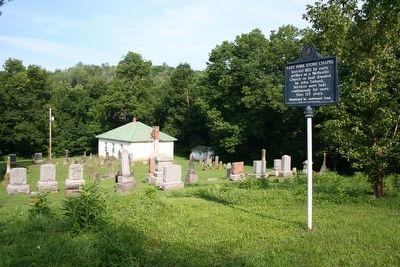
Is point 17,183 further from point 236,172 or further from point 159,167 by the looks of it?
point 236,172

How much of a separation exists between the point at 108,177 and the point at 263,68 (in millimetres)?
21890

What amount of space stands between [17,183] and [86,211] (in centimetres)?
1221

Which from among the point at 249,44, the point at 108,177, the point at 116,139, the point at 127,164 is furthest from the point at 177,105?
the point at 127,164

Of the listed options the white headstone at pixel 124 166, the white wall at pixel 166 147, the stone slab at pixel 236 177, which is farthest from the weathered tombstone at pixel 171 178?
the white wall at pixel 166 147

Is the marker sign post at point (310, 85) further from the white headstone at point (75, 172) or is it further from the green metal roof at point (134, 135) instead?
the green metal roof at point (134, 135)

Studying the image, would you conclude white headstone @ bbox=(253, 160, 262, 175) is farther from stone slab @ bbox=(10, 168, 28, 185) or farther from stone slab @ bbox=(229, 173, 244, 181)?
stone slab @ bbox=(10, 168, 28, 185)

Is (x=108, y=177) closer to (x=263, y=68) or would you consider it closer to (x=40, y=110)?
(x=263, y=68)

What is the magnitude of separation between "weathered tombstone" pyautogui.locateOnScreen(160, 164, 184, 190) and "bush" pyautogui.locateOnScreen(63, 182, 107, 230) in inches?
423

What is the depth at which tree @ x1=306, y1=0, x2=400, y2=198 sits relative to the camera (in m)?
10.6

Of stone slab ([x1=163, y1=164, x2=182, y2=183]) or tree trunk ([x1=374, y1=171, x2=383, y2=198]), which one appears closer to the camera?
tree trunk ([x1=374, y1=171, x2=383, y2=198])

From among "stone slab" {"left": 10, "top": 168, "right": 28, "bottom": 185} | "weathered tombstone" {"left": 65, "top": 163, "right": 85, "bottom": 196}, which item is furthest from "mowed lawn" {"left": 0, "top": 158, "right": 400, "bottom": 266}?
"stone slab" {"left": 10, "top": 168, "right": 28, "bottom": 185}

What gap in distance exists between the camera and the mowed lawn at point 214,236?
592 cm

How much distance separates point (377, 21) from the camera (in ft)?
36.2

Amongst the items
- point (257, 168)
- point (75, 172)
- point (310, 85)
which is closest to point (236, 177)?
point (257, 168)
